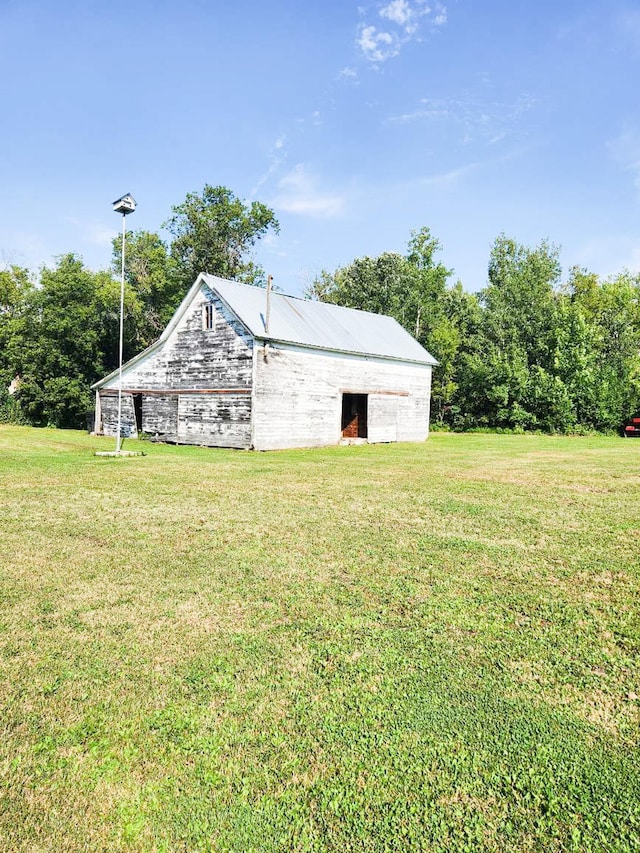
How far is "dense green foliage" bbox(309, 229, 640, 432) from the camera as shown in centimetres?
3378

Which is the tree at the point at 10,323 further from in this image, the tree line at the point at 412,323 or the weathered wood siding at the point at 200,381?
the weathered wood siding at the point at 200,381

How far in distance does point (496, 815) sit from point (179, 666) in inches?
82.3

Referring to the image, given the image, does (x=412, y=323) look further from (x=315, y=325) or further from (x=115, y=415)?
(x=115, y=415)

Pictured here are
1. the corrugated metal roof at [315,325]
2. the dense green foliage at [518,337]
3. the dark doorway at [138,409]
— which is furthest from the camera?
the dense green foliage at [518,337]

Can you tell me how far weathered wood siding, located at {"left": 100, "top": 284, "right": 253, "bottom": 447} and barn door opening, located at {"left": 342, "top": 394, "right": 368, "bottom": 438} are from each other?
730 cm

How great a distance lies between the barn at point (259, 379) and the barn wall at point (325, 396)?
0.05m

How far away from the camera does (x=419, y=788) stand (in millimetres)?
2447

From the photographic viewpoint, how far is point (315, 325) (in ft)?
81.1

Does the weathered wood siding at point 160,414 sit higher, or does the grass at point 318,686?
the weathered wood siding at point 160,414

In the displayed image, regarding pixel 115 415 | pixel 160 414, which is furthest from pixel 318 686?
pixel 115 415

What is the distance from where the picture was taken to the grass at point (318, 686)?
2.29 m

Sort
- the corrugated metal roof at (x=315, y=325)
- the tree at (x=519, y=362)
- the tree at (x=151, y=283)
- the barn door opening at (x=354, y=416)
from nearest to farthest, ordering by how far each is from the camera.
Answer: the corrugated metal roof at (x=315, y=325) < the barn door opening at (x=354, y=416) < the tree at (x=519, y=362) < the tree at (x=151, y=283)

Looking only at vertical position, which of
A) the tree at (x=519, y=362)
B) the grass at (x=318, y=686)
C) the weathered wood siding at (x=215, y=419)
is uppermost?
the tree at (x=519, y=362)

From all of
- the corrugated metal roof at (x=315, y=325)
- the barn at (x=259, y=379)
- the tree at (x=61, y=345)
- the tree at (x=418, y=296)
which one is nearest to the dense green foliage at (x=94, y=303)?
the tree at (x=61, y=345)
